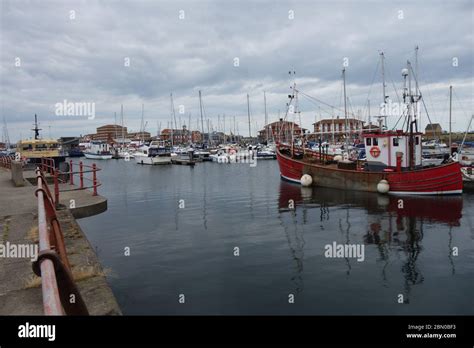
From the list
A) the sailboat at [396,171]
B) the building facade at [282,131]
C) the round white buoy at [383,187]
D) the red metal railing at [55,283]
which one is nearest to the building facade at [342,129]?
the building facade at [282,131]

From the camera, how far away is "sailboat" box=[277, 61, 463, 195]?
26.4m

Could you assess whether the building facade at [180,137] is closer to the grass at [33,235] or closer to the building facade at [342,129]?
the building facade at [342,129]

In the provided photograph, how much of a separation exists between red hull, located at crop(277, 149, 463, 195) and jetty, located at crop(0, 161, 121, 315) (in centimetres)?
2049

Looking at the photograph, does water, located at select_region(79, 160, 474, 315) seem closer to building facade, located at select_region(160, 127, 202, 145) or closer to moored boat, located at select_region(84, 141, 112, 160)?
moored boat, located at select_region(84, 141, 112, 160)

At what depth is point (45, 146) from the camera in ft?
141

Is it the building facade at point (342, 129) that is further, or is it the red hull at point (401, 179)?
the building facade at point (342, 129)


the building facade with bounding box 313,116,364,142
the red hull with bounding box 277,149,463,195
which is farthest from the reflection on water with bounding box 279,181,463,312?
the building facade with bounding box 313,116,364,142

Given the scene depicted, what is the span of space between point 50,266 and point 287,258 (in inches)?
403

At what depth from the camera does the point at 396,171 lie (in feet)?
92.0

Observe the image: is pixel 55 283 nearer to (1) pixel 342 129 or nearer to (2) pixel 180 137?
(1) pixel 342 129

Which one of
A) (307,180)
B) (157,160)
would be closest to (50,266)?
(307,180)

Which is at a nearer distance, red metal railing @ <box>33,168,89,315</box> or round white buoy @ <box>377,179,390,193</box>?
red metal railing @ <box>33,168,89,315</box>

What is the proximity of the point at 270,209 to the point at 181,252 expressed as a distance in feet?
34.0

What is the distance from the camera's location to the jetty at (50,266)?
3715 millimetres
